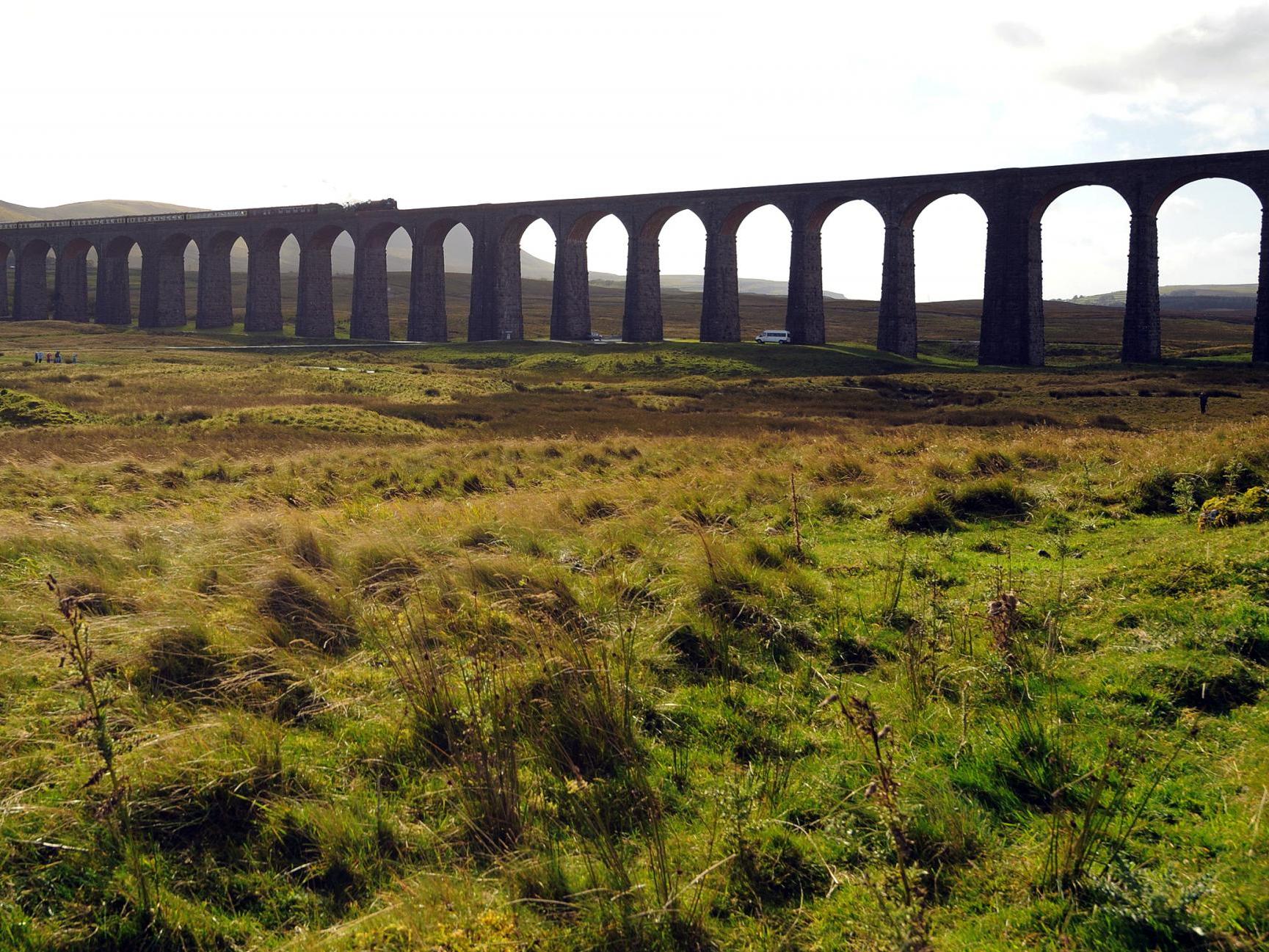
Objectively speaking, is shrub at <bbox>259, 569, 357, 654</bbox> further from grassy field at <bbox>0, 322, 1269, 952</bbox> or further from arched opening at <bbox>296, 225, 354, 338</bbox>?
arched opening at <bbox>296, 225, 354, 338</bbox>

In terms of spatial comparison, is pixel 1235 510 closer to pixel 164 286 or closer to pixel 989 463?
pixel 989 463

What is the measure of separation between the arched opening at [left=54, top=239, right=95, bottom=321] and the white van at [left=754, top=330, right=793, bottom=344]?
221 feet

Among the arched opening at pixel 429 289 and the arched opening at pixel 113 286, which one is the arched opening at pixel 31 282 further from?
the arched opening at pixel 429 289

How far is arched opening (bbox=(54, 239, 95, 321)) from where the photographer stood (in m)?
89.5

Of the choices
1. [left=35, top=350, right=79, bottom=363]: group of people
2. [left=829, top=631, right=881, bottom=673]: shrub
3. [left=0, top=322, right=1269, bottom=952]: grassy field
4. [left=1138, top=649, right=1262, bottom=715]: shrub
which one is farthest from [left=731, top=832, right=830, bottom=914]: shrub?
[left=35, top=350, right=79, bottom=363]: group of people

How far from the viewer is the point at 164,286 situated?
8306 centimetres

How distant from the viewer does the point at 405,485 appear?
1519 cm

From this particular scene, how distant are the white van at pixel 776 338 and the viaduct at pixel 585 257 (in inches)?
28.9

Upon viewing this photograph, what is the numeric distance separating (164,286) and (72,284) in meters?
14.4

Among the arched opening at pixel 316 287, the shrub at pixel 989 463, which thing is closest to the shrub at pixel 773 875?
the shrub at pixel 989 463

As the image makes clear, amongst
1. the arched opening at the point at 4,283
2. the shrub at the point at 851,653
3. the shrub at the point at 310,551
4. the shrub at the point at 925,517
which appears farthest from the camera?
the arched opening at the point at 4,283

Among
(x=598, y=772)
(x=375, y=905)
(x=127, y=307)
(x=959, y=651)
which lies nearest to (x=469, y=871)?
(x=375, y=905)

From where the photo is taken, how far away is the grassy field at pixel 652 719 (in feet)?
12.6

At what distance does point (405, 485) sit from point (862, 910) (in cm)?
1239
